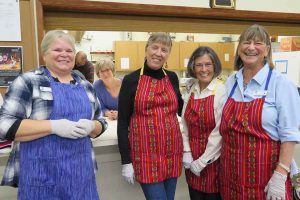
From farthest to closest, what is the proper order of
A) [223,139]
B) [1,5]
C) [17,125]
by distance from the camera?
[1,5] → [223,139] → [17,125]

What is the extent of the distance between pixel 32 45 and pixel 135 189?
1094 millimetres

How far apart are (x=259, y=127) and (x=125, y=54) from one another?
14.0ft

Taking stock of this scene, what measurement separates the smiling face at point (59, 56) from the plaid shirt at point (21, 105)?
2.0 inches

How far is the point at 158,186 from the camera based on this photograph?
1461 millimetres

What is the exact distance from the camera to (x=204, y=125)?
1.51m

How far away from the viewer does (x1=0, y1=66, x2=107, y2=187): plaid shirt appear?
42.3 inches

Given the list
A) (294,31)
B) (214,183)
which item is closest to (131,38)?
(294,31)

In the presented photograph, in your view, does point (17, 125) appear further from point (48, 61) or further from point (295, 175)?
point (295, 175)

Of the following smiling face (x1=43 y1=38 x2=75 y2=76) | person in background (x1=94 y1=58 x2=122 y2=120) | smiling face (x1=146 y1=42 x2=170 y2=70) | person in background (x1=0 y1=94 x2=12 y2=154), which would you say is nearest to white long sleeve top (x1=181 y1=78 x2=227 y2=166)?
smiling face (x1=146 y1=42 x2=170 y2=70)

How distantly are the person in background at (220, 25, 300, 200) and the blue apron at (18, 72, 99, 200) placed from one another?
69 cm

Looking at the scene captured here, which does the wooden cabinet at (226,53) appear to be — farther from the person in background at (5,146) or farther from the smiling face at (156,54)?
the person in background at (5,146)

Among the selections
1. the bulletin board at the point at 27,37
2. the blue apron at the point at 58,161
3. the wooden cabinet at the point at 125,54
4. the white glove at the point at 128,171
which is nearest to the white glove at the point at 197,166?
the white glove at the point at 128,171

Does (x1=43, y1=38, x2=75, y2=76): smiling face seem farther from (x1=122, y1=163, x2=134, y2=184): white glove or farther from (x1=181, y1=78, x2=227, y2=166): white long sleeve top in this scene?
(x1=181, y1=78, x2=227, y2=166): white long sleeve top

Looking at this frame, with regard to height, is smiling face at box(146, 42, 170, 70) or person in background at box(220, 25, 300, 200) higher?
smiling face at box(146, 42, 170, 70)
